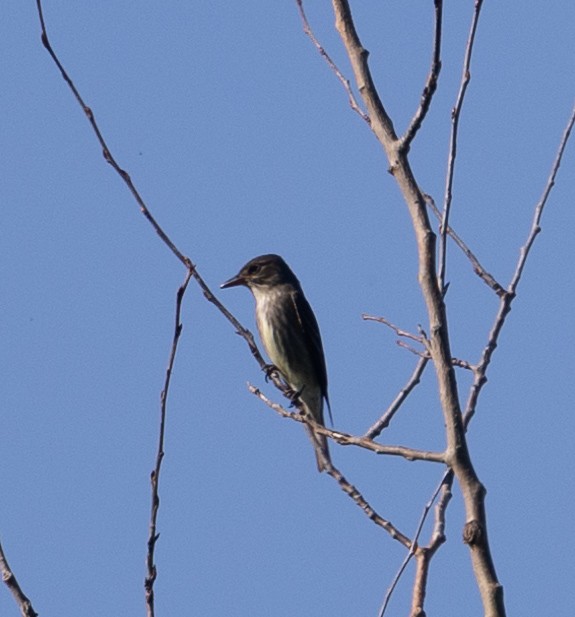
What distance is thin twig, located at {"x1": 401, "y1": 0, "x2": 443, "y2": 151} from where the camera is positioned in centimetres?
340

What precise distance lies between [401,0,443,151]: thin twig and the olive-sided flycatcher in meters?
6.78

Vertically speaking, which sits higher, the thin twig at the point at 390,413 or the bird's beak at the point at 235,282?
the bird's beak at the point at 235,282

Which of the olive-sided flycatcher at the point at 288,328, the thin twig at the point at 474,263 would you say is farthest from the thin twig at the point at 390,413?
the olive-sided flycatcher at the point at 288,328

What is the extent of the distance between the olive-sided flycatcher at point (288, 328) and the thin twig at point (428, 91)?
6.78m

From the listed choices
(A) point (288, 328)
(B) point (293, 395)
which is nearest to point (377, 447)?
(B) point (293, 395)

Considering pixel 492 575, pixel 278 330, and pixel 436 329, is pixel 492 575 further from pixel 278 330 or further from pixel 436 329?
pixel 278 330

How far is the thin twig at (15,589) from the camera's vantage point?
3289 millimetres

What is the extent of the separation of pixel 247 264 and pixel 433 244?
779 cm

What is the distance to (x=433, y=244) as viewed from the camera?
10.9ft

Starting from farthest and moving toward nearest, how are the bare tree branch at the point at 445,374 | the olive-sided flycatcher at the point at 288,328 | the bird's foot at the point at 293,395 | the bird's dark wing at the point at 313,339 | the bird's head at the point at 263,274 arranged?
the bird's head at the point at 263,274, the bird's dark wing at the point at 313,339, the olive-sided flycatcher at the point at 288,328, the bird's foot at the point at 293,395, the bare tree branch at the point at 445,374

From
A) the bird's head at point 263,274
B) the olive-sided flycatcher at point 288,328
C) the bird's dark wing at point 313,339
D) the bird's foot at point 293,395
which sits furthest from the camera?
the bird's head at point 263,274

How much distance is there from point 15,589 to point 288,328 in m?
7.33

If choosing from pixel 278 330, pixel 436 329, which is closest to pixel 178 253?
pixel 436 329

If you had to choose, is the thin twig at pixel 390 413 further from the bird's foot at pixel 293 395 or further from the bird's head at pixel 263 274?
the bird's head at pixel 263 274
